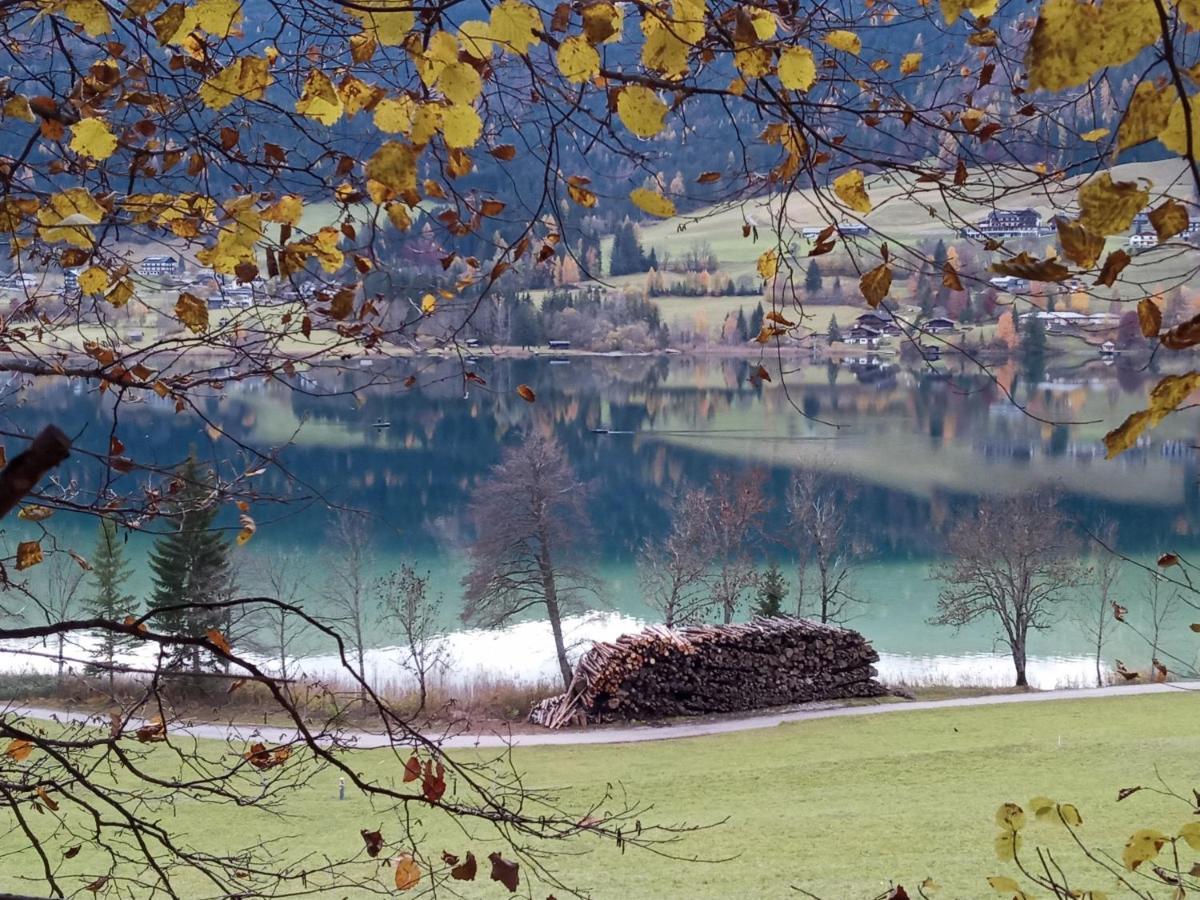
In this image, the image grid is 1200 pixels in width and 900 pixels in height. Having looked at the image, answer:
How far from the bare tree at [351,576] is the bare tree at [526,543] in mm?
2629

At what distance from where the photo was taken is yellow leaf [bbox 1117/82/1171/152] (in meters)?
0.81

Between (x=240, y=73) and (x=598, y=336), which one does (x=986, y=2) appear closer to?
(x=240, y=73)

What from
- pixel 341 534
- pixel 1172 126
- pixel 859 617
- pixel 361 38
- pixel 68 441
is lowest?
pixel 859 617

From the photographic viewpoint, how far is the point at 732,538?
2575cm

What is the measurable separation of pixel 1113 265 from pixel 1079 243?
0.20 feet

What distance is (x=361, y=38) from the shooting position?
2.24 metres

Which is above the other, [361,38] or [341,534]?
[361,38]

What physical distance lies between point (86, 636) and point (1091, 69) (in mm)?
25512

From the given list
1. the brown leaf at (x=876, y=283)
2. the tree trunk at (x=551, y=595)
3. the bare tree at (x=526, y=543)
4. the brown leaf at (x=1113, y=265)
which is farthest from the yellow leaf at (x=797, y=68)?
the tree trunk at (x=551, y=595)

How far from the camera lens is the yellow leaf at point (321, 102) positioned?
5.92ft

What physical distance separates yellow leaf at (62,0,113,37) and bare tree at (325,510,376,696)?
69.2 feet

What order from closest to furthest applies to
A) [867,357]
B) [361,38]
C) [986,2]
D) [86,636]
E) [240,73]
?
[986,2] < [240,73] < [361,38] < [86,636] < [867,357]

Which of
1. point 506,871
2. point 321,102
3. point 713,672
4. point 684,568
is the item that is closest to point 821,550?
point 684,568

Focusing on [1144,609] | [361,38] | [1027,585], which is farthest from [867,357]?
[361,38]
